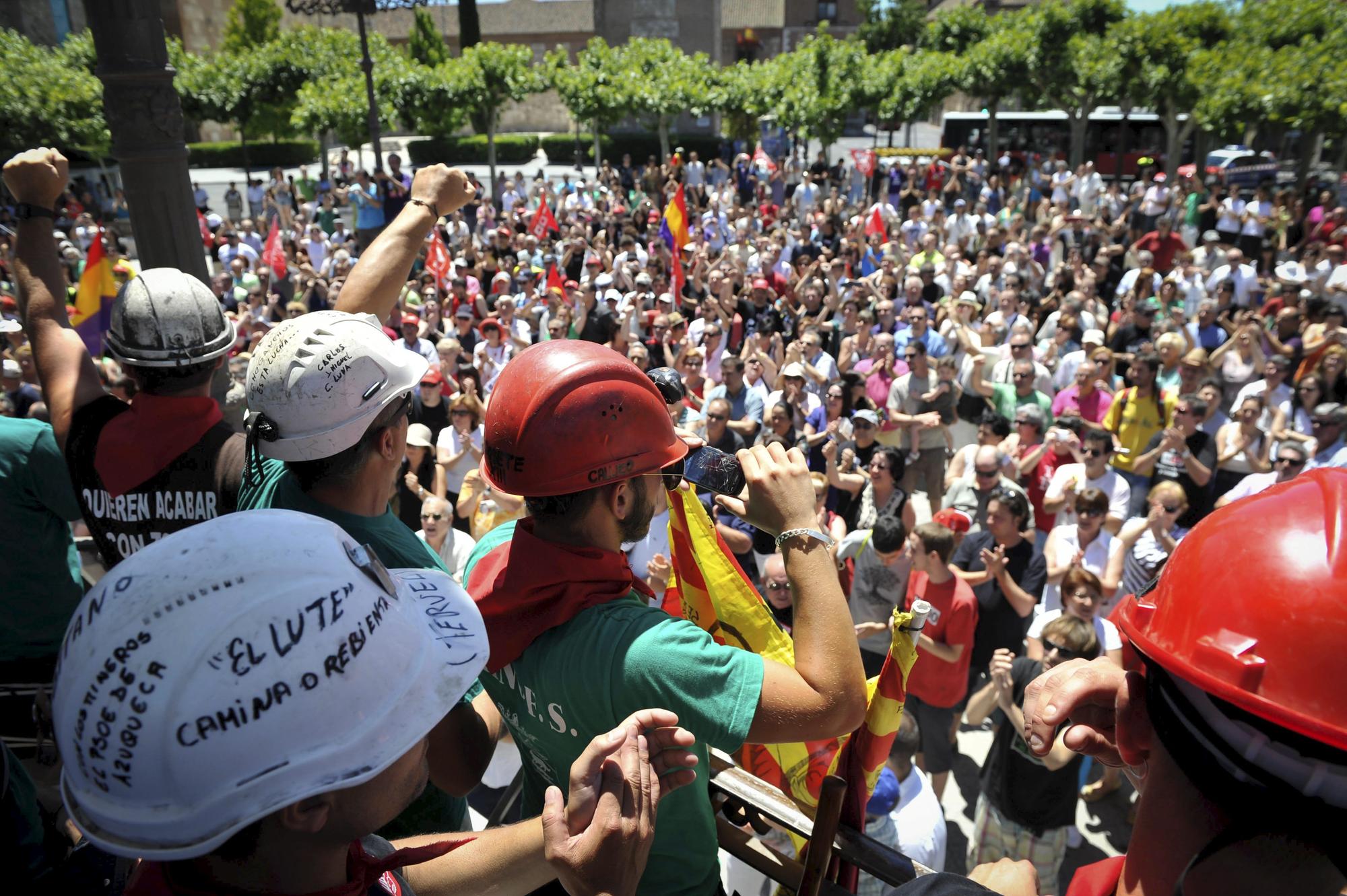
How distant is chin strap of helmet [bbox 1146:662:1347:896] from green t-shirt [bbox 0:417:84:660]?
2.88m

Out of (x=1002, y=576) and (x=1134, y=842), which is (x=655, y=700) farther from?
(x=1002, y=576)

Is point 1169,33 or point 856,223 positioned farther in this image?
point 1169,33

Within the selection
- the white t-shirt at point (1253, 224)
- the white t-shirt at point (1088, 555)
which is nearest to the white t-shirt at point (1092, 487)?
the white t-shirt at point (1088, 555)

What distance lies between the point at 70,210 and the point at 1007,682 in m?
24.5

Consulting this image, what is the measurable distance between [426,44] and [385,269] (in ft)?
136

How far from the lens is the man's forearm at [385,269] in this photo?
115 inches

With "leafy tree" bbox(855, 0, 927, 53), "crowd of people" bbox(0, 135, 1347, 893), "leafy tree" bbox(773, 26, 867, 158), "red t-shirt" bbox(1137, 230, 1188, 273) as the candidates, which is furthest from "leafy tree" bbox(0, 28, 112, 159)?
"leafy tree" bbox(855, 0, 927, 53)

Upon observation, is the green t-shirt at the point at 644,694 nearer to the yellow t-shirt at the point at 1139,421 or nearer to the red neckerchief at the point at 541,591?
the red neckerchief at the point at 541,591

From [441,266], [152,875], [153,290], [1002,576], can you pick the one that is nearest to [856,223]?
[441,266]

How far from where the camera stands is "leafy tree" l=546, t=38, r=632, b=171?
101ft

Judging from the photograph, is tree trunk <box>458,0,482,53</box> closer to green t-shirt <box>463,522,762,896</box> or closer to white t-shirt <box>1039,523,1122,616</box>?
white t-shirt <box>1039,523,1122,616</box>

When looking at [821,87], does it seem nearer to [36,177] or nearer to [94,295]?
[94,295]

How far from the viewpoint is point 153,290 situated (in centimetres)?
A: 251

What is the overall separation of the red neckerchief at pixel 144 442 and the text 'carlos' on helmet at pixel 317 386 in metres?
0.42
